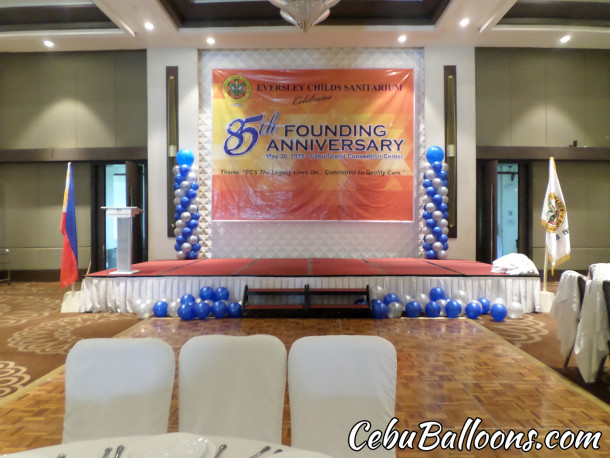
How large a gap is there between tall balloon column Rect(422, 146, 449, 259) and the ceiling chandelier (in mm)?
2957

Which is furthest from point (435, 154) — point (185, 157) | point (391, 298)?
point (185, 157)

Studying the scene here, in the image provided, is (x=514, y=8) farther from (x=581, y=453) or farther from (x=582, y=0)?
(x=581, y=453)

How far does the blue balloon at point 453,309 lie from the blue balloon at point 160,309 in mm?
3349

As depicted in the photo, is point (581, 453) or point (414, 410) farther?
point (414, 410)

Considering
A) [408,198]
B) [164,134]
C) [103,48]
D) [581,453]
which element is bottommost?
[581,453]

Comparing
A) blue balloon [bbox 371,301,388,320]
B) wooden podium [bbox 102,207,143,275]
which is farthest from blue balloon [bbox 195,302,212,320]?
blue balloon [bbox 371,301,388,320]

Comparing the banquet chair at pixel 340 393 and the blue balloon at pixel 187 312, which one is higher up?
the banquet chair at pixel 340 393

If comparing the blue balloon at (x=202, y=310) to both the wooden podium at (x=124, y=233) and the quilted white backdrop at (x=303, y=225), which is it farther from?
the quilted white backdrop at (x=303, y=225)

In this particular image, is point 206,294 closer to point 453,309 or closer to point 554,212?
point 453,309

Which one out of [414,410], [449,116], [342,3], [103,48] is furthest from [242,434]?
[103,48]

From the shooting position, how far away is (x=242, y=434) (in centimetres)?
153

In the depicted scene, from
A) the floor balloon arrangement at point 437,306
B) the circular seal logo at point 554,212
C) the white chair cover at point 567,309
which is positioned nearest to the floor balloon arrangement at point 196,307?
the floor balloon arrangement at point 437,306

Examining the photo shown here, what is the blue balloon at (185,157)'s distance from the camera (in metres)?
6.78

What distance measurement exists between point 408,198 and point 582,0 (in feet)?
12.7
